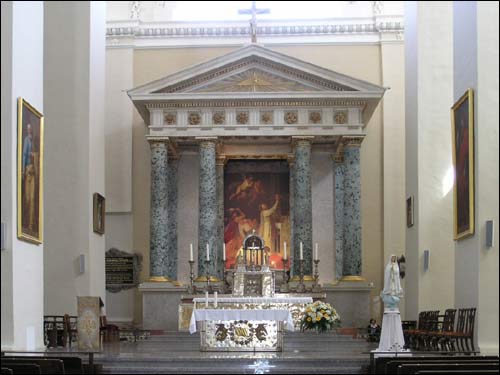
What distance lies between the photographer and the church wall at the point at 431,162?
62.8ft

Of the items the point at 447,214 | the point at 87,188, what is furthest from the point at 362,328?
the point at 87,188

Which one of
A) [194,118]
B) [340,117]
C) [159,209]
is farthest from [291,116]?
[159,209]

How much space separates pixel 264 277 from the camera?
21516 millimetres

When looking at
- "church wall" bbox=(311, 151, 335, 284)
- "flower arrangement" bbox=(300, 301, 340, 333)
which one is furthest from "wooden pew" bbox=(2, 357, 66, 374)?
"church wall" bbox=(311, 151, 335, 284)

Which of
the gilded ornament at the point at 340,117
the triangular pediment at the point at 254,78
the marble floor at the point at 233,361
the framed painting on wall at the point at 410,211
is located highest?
the triangular pediment at the point at 254,78

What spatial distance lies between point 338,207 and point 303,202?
6.05 ft

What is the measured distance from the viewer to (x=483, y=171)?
14.0 m

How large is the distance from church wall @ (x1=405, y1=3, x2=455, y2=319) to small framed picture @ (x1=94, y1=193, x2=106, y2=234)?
7.12 meters

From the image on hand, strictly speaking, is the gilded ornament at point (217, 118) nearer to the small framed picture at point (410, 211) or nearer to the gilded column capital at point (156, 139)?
the gilded column capital at point (156, 139)

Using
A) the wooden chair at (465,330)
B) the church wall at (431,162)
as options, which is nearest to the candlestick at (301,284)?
the church wall at (431,162)

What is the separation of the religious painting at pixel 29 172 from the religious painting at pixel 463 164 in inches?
272

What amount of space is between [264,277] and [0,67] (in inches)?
385

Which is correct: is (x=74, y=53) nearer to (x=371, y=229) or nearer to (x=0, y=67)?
(x=0, y=67)

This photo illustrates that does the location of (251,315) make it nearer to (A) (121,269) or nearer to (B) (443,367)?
(B) (443,367)
